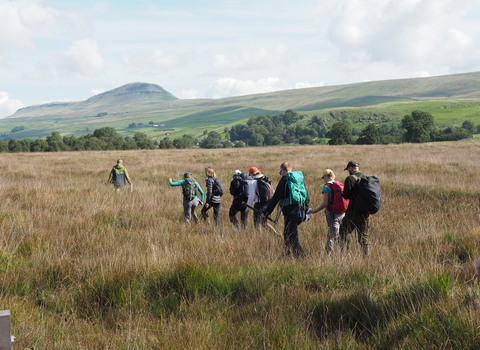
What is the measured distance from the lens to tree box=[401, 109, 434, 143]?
83375mm

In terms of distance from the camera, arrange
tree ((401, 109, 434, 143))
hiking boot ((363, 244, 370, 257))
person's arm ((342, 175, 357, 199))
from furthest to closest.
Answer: tree ((401, 109, 434, 143))
person's arm ((342, 175, 357, 199))
hiking boot ((363, 244, 370, 257))

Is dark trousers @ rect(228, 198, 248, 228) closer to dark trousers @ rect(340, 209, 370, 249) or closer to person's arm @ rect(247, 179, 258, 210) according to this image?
person's arm @ rect(247, 179, 258, 210)

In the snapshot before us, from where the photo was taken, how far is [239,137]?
188 meters

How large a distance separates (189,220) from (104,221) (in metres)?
1.98

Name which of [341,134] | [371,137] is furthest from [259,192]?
[341,134]

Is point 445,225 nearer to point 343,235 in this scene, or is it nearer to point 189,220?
point 343,235

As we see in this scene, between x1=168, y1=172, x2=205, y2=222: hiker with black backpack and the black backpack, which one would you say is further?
x1=168, y1=172, x2=205, y2=222: hiker with black backpack

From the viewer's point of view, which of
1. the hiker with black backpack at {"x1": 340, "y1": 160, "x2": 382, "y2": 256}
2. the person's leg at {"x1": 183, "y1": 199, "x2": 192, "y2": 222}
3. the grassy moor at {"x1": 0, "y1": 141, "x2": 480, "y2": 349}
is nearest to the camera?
the grassy moor at {"x1": 0, "y1": 141, "x2": 480, "y2": 349}

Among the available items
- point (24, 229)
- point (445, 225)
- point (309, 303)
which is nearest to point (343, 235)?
point (445, 225)

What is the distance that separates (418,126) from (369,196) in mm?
85484

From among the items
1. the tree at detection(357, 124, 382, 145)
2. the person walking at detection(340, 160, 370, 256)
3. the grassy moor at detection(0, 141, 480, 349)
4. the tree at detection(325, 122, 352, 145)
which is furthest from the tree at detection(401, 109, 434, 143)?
the person walking at detection(340, 160, 370, 256)

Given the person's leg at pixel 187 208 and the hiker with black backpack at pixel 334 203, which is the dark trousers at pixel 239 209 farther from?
the hiker with black backpack at pixel 334 203

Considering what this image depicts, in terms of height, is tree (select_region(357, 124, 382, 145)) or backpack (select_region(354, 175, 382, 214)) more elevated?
backpack (select_region(354, 175, 382, 214))

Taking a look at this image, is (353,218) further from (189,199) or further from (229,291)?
(189,199)
